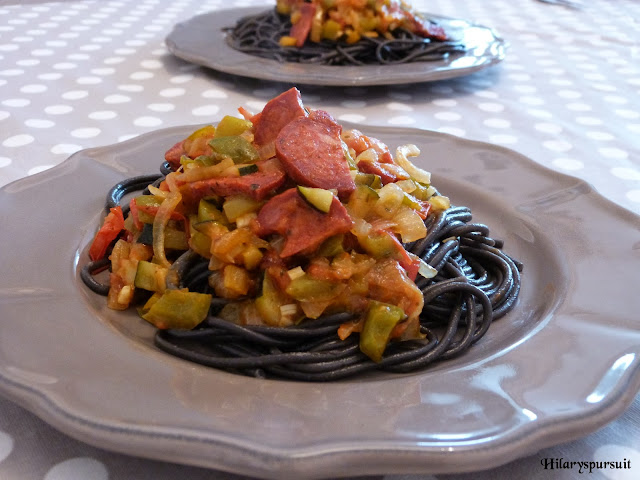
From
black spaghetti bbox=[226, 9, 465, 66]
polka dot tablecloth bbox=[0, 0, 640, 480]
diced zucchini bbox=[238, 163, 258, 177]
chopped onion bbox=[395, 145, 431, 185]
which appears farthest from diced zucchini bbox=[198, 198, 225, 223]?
black spaghetti bbox=[226, 9, 465, 66]

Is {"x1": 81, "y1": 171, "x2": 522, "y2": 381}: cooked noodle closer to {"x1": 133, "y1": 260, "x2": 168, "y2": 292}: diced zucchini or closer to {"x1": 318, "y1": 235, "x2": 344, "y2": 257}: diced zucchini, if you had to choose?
{"x1": 133, "y1": 260, "x2": 168, "y2": 292}: diced zucchini

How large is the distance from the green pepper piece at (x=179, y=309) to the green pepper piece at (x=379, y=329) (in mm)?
421

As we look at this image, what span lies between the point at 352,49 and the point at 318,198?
2.41m

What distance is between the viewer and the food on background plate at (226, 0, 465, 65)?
380 cm

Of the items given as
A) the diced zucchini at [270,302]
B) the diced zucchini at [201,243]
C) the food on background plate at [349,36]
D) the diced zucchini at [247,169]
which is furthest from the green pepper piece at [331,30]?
the diced zucchini at [270,302]

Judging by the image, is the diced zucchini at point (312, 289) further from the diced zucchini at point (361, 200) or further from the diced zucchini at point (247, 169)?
the diced zucchini at point (247, 169)

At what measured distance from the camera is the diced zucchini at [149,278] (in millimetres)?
1768

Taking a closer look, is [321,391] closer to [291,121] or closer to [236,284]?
[236,284]

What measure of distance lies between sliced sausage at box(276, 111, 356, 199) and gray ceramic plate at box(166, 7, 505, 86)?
1532 millimetres

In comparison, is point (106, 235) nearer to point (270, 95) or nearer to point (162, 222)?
point (162, 222)

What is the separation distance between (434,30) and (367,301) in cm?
281

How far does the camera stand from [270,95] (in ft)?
11.9

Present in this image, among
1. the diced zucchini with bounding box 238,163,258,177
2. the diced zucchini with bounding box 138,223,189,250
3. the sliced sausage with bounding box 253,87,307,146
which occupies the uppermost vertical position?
the sliced sausage with bounding box 253,87,307,146

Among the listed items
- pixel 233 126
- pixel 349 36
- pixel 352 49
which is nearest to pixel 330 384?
pixel 233 126
